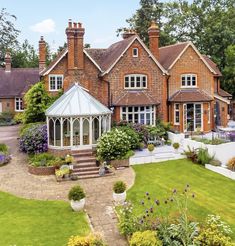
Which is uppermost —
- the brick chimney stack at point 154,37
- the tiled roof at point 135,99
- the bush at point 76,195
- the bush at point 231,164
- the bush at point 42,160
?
the brick chimney stack at point 154,37

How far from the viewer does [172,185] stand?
70.0ft

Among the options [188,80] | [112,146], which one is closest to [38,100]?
[112,146]

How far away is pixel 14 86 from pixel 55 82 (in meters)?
20.8

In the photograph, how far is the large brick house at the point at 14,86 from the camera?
5000 centimetres

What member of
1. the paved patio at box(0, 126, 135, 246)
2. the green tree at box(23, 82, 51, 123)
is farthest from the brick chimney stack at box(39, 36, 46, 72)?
the paved patio at box(0, 126, 135, 246)

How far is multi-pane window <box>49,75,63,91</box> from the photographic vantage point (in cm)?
3222

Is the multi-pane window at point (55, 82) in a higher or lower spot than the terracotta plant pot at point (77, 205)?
higher

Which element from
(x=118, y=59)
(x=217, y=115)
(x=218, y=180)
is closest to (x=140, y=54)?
(x=118, y=59)

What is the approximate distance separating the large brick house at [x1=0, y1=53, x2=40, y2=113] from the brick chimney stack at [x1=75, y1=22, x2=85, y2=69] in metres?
20.4

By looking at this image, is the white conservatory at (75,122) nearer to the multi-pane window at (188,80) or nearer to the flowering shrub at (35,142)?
the flowering shrub at (35,142)

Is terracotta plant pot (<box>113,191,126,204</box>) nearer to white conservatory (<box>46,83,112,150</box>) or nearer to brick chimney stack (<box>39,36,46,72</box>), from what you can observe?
white conservatory (<box>46,83,112,150</box>)

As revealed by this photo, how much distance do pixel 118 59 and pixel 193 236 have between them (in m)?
20.7

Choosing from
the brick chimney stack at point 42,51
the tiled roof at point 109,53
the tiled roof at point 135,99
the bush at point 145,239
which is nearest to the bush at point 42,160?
the tiled roof at point 135,99

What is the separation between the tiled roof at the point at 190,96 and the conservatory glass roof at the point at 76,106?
865 cm
